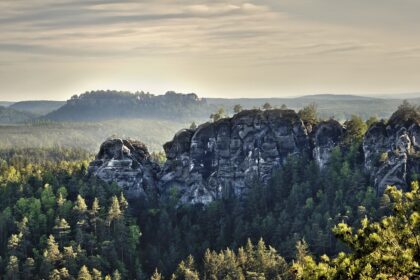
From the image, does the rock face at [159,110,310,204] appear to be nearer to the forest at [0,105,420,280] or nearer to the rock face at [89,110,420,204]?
the rock face at [89,110,420,204]

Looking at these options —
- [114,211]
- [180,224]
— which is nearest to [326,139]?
[180,224]

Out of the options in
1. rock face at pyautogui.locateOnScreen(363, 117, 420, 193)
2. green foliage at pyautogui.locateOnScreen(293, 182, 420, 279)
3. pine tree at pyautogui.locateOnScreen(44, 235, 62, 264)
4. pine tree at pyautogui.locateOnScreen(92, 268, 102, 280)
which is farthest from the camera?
rock face at pyautogui.locateOnScreen(363, 117, 420, 193)

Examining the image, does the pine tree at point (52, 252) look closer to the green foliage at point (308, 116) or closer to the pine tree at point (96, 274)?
the pine tree at point (96, 274)

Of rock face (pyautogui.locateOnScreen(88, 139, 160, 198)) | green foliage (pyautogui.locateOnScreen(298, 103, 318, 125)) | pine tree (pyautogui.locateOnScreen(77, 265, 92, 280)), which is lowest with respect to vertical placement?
pine tree (pyautogui.locateOnScreen(77, 265, 92, 280))

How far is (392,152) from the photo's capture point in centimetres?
11988

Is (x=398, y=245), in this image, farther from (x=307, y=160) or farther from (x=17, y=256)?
(x=307, y=160)

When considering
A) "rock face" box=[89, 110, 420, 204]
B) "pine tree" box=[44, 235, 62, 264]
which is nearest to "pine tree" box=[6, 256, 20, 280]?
"pine tree" box=[44, 235, 62, 264]

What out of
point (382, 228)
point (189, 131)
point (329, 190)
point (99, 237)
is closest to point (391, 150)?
point (329, 190)

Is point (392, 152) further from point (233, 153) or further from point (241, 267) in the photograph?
point (241, 267)

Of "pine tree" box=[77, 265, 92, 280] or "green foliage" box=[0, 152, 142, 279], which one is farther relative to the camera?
"green foliage" box=[0, 152, 142, 279]

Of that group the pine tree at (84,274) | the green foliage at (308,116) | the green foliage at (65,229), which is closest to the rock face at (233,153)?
the green foliage at (308,116)

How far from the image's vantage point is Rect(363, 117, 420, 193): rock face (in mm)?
117000

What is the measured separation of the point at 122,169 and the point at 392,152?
213 feet

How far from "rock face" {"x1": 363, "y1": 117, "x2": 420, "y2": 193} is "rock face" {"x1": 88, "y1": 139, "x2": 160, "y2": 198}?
55.2 meters
